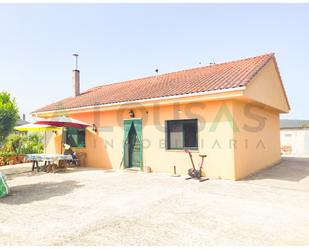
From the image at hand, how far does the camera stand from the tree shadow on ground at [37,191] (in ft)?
22.1

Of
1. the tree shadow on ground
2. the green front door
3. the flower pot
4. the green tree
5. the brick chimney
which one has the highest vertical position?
the brick chimney

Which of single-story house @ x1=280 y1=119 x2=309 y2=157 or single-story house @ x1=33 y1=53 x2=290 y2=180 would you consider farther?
single-story house @ x1=280 y1=119 x2=309 y2=157

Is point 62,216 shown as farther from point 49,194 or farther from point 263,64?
point 263,64

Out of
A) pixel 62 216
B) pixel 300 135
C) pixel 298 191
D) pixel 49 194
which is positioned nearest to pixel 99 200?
pixel 62 216

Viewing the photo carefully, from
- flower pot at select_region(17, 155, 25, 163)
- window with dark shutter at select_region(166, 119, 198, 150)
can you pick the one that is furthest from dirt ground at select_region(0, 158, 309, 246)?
flower pot at select_region(17, 155, 25, 163)

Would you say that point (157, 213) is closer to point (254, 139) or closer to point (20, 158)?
point (254, 139)

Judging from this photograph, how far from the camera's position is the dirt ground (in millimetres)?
4070

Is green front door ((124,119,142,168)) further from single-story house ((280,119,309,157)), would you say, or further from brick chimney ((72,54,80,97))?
single-story house ((280,119,309,157))

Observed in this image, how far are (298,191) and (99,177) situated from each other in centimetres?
753

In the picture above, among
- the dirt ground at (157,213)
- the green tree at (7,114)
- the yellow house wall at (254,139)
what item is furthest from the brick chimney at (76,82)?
the yellow house wall at (254,139)

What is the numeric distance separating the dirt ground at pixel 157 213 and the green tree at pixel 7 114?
4.81m

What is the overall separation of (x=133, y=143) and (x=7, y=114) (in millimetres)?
6688

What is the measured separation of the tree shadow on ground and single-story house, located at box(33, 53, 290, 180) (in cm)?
385

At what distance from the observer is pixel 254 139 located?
1116 cm
